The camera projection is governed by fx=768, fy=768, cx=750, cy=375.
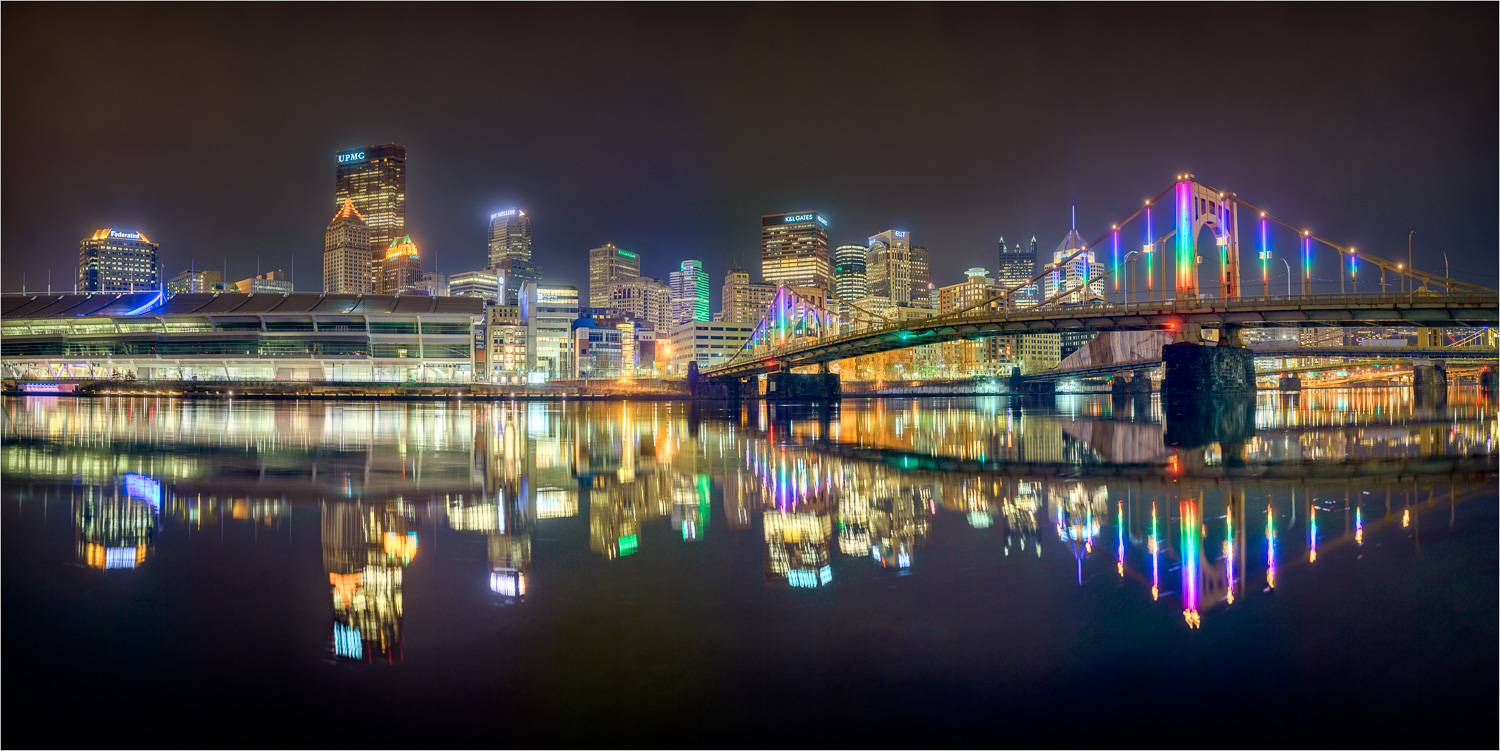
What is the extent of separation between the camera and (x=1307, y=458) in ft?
57.8

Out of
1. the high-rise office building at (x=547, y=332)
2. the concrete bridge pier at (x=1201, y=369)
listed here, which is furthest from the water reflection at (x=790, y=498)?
the high-rise office building at (x=547, y=332)

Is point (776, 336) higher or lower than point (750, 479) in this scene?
higher

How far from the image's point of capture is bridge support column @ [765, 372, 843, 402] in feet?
250

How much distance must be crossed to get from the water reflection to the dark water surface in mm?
81

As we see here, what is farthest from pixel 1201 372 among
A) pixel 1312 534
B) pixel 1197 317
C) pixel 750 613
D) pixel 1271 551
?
pixel 750 613

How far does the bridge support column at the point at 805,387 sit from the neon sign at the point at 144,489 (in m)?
64.2

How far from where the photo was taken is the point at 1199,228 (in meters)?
59.0

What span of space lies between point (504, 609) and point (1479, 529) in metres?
10.9

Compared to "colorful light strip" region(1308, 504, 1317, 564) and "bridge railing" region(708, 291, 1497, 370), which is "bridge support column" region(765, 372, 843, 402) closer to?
"bridge railing" region(708, 291, 1497, 370)

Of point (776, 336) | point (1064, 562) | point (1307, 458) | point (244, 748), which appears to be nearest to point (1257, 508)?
point (1064, 562)

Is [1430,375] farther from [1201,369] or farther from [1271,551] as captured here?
[1271,551]

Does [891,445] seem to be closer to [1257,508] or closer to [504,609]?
[1257,508]

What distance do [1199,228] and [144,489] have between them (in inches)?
2583

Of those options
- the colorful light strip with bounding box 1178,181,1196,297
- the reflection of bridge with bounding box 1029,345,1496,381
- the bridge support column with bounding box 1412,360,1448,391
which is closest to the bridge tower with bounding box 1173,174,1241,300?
the colorful light strip with bounding box 1178,181,1196,297
